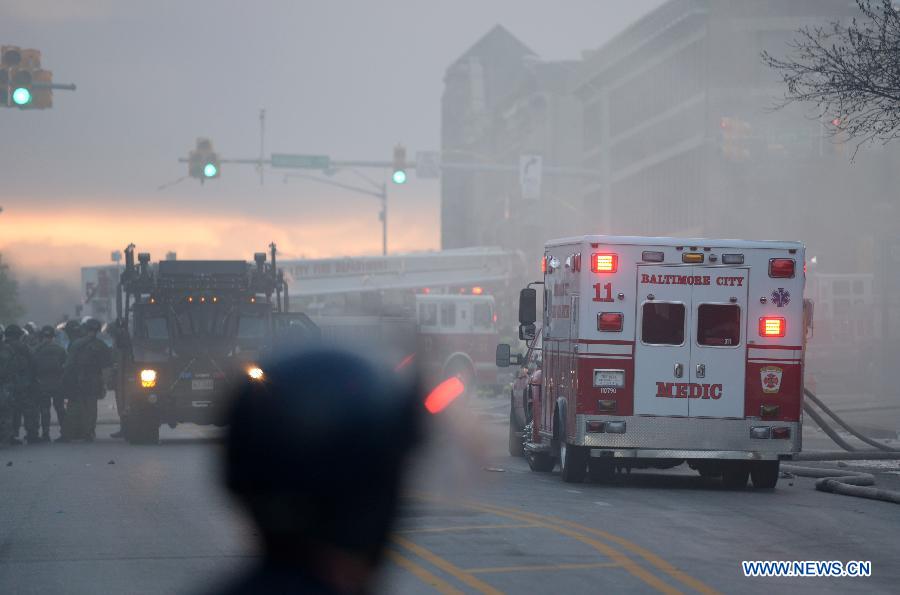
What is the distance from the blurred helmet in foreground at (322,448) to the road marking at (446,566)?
0.20 meters

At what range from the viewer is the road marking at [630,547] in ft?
31.6

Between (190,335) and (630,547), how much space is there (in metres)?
14.6

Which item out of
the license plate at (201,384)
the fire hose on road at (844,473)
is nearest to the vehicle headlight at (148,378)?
the license plate at (201,384)

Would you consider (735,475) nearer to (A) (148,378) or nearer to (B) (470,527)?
(B) (470,527)

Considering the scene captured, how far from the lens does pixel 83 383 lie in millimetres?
24969

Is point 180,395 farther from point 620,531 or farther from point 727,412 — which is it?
point 620,531

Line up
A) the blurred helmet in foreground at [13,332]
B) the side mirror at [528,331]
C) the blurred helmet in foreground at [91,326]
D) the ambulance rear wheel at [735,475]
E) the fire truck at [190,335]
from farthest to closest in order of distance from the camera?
1. the blurred helmet in foreground at [91,326]
2. the blurred helmet in foreground at [13,332]
3. the fire truck at [190,335]
4. the side mirror at [528,331]
5. the ambulance rear wheel at [735,475]

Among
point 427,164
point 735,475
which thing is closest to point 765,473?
point 735,475

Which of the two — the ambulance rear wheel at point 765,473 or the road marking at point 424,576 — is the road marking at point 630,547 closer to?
the road marking at point 424,576

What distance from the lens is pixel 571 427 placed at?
1633 cm

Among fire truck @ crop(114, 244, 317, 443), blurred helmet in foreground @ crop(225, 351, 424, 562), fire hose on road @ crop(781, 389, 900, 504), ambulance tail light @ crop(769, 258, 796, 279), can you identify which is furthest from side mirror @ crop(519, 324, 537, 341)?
fire truck @ crop(114, 244, 317, 443)

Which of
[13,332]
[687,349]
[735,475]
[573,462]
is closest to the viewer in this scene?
[687,349]

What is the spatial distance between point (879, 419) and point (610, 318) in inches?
704

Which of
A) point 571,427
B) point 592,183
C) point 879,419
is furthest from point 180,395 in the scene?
point 592,183
